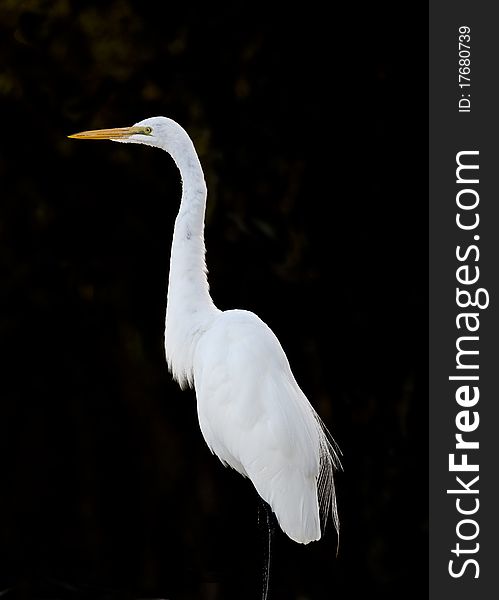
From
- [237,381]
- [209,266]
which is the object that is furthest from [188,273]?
[209,266]

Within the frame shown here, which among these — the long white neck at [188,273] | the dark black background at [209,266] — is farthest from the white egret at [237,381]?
the dark black background at [209,266]

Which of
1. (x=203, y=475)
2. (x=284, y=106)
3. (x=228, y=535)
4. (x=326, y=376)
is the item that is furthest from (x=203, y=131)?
(x=228, y=535)

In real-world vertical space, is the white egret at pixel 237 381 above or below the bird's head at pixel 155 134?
below

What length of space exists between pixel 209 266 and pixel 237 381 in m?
1.12

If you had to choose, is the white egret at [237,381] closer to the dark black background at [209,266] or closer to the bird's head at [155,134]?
the bird's head at [155,134]

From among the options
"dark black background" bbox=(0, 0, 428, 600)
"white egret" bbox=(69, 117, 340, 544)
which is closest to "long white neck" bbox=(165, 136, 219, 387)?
"white egret" bbox=(69, 117, 340, 544)

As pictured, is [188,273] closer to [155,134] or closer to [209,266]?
[155,134]

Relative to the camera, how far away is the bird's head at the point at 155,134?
2.07 m

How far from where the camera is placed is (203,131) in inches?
119

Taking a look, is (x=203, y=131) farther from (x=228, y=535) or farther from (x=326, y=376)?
(x=228, y=535)

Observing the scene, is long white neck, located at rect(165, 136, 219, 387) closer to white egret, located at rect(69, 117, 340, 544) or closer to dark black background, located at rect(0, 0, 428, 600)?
white egret, located at rect(69, 117, 340, 544)

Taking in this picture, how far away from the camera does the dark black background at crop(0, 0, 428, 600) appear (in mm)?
2955

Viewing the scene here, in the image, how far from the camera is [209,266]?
3068mm

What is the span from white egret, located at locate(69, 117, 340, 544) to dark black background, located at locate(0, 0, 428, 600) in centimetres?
89
